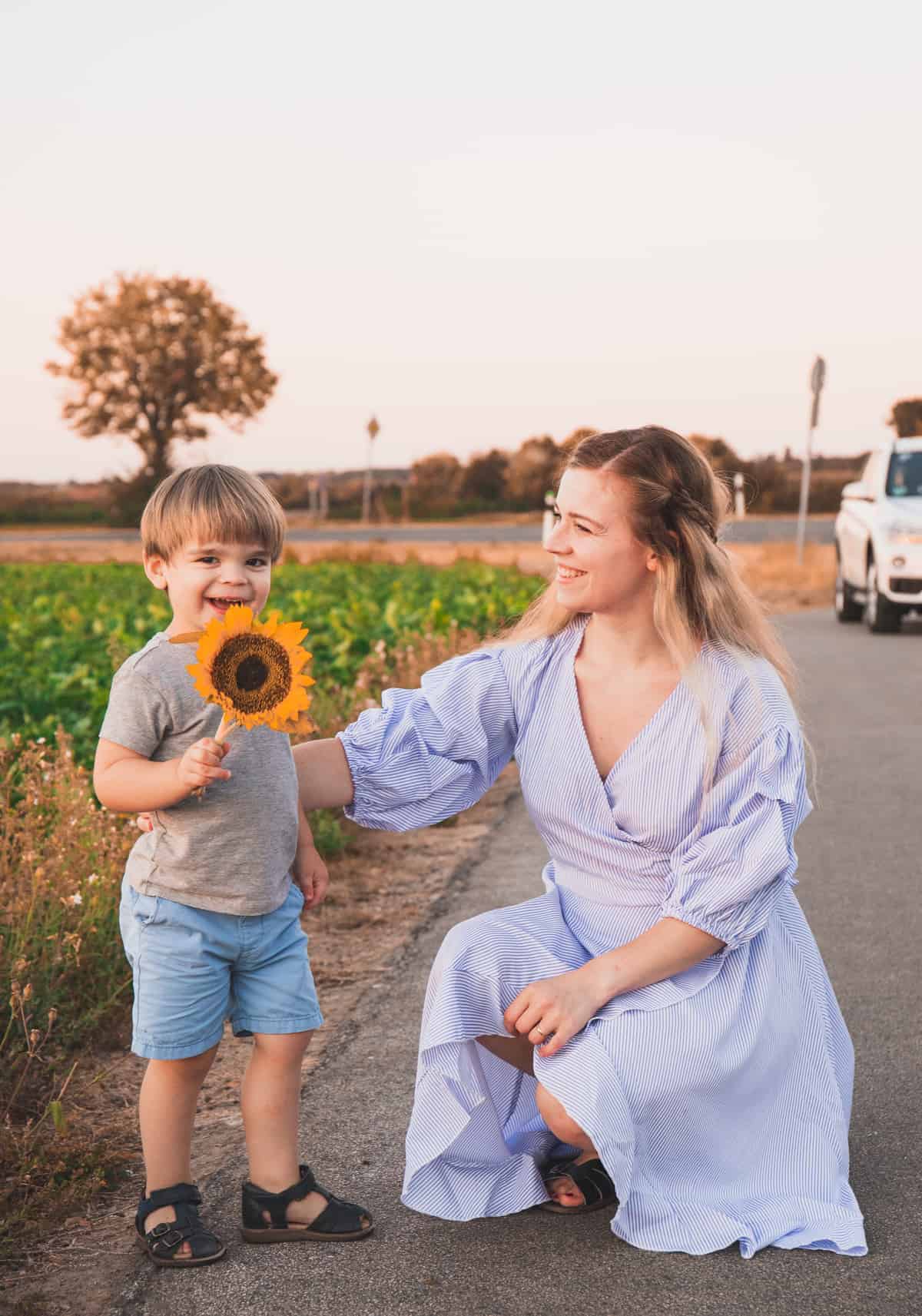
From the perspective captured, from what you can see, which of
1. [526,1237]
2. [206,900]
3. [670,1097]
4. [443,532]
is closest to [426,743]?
[206,900]

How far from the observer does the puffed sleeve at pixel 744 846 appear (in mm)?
2887

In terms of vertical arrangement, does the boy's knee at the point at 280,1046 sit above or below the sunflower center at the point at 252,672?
below

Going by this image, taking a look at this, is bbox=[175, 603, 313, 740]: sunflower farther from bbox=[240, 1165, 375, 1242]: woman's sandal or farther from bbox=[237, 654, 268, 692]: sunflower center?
bbox=[240, 1165, 375, 1242]: woman's sandal

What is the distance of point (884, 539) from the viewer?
545 inches

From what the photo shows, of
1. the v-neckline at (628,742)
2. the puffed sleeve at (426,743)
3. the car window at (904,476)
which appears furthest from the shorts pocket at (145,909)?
the car window at (904,476)

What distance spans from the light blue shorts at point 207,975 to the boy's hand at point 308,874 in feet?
0.25

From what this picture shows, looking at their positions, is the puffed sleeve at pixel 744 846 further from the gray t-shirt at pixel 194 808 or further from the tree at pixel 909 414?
the tree at pixel 909 414

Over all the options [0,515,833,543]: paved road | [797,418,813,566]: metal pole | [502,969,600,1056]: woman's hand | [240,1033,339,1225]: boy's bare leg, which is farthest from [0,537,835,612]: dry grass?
[240,1033,339,1225]: boy's bare leg

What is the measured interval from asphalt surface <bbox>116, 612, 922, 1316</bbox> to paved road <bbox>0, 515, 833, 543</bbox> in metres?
30.7

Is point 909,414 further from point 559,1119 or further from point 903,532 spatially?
point 559,1119

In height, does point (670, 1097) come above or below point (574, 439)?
below

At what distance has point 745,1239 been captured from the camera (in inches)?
113

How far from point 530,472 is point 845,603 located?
42.7 metres

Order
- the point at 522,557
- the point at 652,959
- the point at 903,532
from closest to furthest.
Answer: the point at 652,959 < the point at 903,532 < the point at 522,557
